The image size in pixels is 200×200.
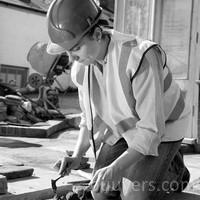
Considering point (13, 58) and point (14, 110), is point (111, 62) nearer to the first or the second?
point (14, 110)

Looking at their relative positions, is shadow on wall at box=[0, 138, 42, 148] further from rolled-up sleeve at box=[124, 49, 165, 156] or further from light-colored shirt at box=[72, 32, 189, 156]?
rolled-up sleeve at box=[124, 49, 165, 156]

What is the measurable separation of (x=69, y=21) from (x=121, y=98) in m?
0.52

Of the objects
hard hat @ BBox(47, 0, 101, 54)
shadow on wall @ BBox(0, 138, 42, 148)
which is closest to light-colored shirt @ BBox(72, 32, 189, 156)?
hard hat @ BBox(47, 0, 101, 54)

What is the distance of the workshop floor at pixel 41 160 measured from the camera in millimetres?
3855

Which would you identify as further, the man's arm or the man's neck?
the man's arm

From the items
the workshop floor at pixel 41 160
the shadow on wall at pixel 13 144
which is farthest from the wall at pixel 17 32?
the shadow on wall at pixel 13 144

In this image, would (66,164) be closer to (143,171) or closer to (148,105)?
(143,171)

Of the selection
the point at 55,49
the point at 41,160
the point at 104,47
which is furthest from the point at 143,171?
the point at 41,160

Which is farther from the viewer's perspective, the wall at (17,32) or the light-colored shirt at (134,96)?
the wall at (17,32)

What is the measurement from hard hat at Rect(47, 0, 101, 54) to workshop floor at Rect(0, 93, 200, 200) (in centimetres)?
162

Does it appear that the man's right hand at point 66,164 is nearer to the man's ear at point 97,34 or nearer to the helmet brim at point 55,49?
the helmet brim at point 55,49

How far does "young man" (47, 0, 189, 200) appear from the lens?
2.31 metres

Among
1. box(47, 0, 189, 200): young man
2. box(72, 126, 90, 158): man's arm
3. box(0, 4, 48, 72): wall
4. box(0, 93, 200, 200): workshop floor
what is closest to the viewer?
box(47, 0, 189, 200): young man

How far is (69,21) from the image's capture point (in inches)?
92.0
